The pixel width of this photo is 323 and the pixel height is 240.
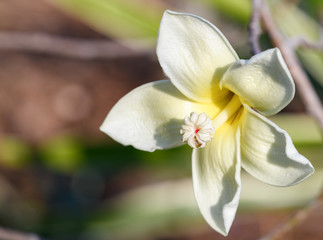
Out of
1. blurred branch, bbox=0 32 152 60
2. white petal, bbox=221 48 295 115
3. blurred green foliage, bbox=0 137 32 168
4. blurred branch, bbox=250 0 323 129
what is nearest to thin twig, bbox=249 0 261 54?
blurred branch, bbox=250 0 323 129

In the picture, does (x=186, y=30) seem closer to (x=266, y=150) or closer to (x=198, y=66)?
(x=198, y=66)

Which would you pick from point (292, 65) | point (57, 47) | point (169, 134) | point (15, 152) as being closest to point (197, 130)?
point (169, 134)

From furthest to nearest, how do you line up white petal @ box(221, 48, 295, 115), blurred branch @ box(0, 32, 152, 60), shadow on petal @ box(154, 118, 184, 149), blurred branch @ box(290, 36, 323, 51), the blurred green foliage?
the blurred green foliage
blurred branch @ box(0, 32, 152, 60)
blurred branch @ box(290, 36, 323, 51)
shadow on petal @ box(154, 118, 184, 149)
white petal @ box(221, 48, 295, 115)

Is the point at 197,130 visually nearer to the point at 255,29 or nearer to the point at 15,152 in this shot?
the point at 255,29

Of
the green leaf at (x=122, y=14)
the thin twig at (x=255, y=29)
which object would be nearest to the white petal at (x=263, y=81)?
the thin twig at (x=255, y=29)

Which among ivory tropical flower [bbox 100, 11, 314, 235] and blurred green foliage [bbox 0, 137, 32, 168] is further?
blurred green foliage [bbox 0, 137, 32, 168]

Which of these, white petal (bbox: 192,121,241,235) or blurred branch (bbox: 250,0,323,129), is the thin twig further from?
white petal (bbox: 192,121,241,235)
